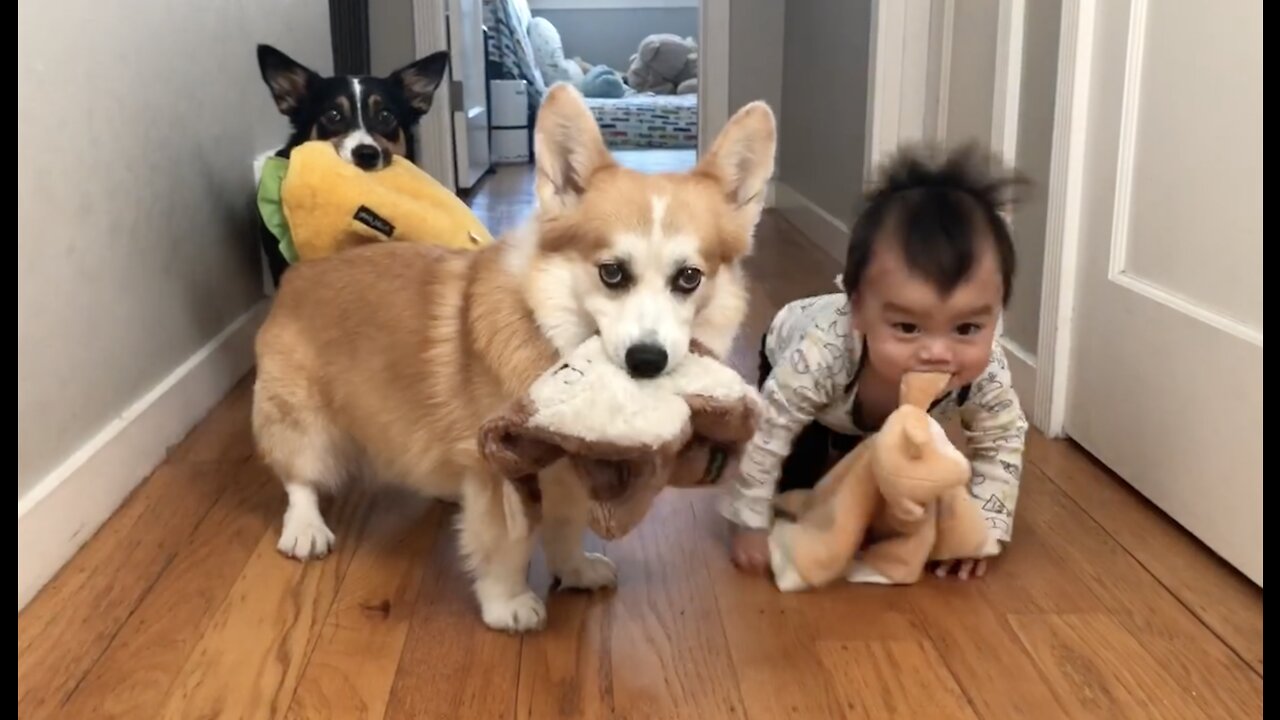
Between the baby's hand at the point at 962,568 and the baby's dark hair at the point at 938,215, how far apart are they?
0.40 m

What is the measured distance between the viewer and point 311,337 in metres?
1.68

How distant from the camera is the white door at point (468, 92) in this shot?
5117 mm

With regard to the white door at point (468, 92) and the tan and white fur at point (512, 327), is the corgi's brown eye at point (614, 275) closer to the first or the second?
the tan and white fur at point (512, 327)

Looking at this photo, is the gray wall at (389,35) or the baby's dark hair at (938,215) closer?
the baby's dark hair at (938,215)

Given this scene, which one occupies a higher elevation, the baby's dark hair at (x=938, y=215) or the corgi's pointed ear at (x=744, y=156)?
the corgi's pointed ear at (x=744, y=156)

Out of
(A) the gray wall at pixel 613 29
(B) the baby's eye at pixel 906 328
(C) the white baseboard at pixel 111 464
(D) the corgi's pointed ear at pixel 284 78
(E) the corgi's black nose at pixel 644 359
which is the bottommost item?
(C) the white baseboard at pixel 111 464

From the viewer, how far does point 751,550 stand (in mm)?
1589

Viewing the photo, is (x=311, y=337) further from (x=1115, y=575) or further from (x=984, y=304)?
(x=1115, y=575)

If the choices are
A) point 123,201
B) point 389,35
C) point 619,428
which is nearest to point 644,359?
point 619,428

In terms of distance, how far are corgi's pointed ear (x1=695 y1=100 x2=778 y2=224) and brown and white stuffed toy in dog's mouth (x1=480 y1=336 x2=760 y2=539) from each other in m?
0.28

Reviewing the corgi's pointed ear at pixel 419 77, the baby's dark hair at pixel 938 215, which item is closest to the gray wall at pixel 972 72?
the baby's dark hair at pixel 938 215

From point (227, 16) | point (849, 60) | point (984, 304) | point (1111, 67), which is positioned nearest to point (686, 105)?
point (849, 60)

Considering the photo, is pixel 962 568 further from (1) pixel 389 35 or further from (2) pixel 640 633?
(1) pixel 389 35

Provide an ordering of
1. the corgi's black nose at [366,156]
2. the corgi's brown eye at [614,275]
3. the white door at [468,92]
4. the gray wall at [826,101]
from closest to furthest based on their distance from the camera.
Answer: the corgi's brown eye at [614,275]
the corgi's black nose at [366,156]
the gray wall at [826,101]
the white door at [468,92]
